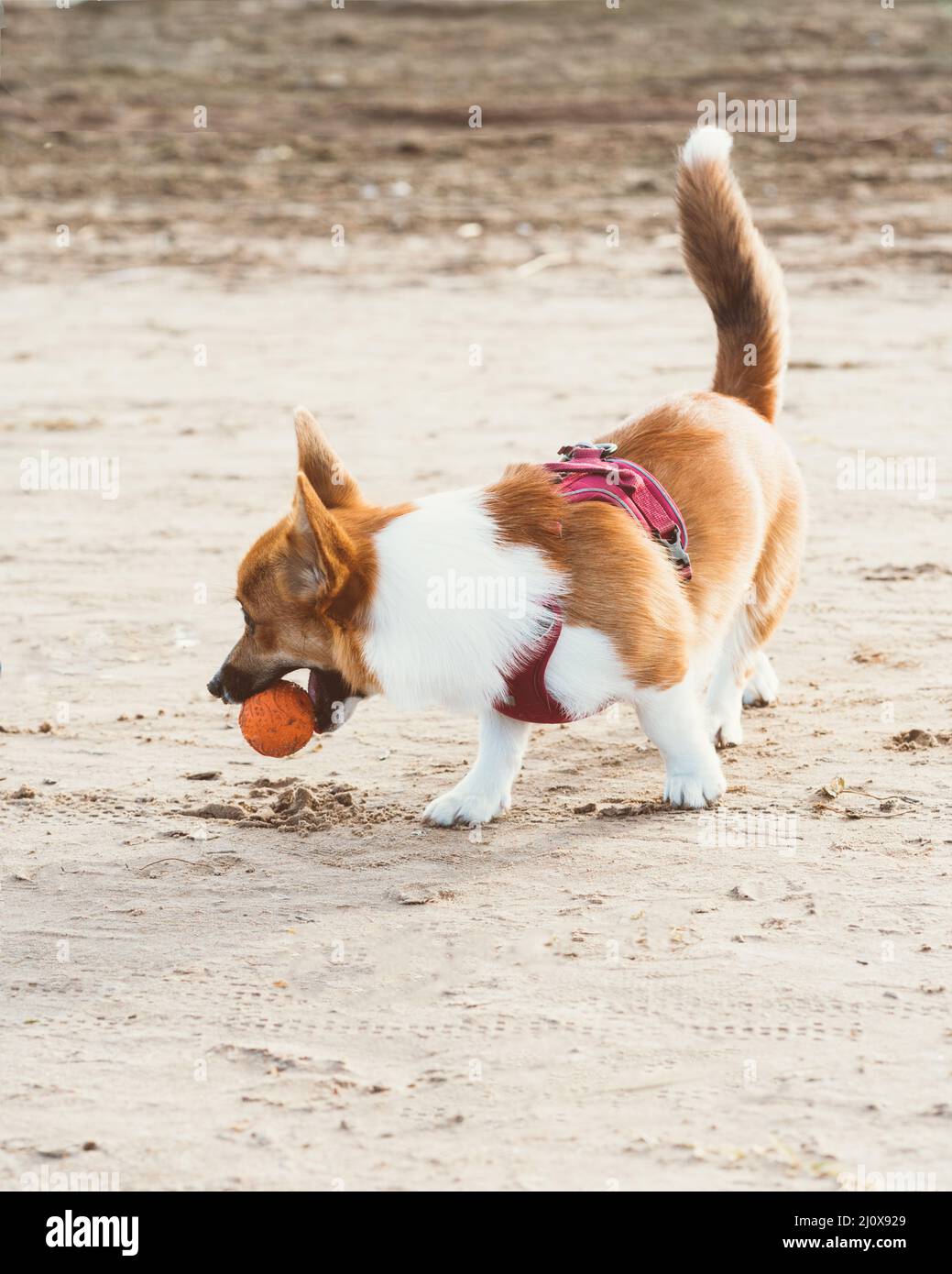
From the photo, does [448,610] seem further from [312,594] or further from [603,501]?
[603,501]

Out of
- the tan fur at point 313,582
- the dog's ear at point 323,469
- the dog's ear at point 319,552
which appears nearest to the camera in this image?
the dog's ear at point 319,552

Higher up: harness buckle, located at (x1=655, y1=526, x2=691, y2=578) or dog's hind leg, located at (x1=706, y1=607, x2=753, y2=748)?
harness buckle, located at (x1=655, y1=526, x2=691, y2=578)

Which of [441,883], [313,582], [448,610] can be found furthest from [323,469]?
[441,883]

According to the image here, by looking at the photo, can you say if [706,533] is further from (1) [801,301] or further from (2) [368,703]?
(1) [801,301]

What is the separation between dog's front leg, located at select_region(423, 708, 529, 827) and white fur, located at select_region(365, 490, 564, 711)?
18.0 inches

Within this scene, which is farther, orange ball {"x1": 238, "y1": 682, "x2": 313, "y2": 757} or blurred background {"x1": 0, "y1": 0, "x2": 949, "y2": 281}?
blurred background {"x1": 0, "y1": 0, "x2": 949, "y2": 281}

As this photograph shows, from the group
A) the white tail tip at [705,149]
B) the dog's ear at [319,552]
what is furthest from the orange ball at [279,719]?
the white tail tip at [705,149]

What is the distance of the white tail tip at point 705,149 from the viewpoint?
5.10 metres

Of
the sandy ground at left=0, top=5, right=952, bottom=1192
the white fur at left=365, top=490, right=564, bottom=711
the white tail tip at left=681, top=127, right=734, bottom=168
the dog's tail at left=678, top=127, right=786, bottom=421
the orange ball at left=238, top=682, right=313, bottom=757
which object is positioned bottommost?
the sandy ground at left=0, top=5, right=952, bottom=1192

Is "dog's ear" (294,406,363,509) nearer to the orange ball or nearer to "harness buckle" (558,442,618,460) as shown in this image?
the orange ball

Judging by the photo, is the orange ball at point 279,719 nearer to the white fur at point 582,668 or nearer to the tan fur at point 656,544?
the tan fur at point 656,544

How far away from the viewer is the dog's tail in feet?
16.7

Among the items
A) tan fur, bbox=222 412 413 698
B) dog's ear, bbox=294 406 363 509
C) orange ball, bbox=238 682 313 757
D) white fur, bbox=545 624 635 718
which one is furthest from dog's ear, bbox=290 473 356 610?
white fur, bbox=545 624 635 718

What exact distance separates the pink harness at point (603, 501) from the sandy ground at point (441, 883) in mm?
407
